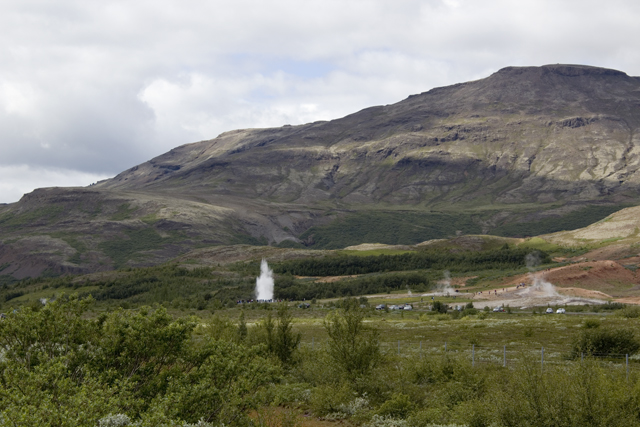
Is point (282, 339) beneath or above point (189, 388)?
beneath

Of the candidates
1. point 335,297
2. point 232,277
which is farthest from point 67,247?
point 335,297

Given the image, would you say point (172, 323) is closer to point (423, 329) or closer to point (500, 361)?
point (500, 361)

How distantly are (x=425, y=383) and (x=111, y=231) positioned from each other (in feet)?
646

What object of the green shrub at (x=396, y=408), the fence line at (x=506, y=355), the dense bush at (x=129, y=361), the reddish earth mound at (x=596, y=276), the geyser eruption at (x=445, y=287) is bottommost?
the geyser eruption at (x=445, y=287)

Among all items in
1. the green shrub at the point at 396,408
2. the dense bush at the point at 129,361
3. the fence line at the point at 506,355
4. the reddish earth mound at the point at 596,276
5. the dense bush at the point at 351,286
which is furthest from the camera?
the dense bush at the point at 351,286

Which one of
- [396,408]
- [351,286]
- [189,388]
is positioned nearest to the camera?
[189,388]

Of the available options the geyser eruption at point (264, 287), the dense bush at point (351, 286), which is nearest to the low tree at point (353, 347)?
the geyser eruption at point (264, 287)

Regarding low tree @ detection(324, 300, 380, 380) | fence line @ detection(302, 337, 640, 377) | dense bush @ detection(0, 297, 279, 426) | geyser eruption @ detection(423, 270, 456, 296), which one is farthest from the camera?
geyser eruption @ detection(423, 270, 456, 296)

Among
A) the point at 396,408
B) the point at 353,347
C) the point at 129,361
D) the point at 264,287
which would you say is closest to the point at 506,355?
the point at 353,347

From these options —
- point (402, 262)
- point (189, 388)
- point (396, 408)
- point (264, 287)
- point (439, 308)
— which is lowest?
point (439, 308)

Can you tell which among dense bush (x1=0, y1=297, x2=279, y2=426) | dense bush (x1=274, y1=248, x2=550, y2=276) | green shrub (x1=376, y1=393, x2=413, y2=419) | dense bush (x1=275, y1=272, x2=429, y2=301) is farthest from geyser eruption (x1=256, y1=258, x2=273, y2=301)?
dense bush (x1=0, y1=297, x2=279, y2=426)

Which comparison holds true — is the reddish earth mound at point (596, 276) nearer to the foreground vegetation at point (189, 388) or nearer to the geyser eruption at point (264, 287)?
the geyser eruption at point (264, 287)

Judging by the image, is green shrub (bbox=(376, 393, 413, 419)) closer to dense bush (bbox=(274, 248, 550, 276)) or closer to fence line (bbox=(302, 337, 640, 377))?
fence line (bbox=(302, 337, 640, 377))

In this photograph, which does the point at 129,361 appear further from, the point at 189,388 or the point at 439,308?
the point at 439,308
